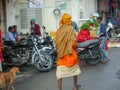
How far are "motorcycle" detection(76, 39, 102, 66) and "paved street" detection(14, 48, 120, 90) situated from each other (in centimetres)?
23

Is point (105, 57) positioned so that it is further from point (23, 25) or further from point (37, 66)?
point (23, 25)

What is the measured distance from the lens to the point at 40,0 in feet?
61.2

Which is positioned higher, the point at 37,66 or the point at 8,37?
the point at 8,37

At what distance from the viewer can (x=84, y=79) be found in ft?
32.9

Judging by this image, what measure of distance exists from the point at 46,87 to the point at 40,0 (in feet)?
33.0

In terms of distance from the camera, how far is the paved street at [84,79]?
9.13 m

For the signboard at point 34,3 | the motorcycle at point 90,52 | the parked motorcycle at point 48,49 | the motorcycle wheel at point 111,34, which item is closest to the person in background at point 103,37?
the motorcycle at point 90,52

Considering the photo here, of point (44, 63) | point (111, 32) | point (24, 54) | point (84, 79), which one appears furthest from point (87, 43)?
point (111, 32)

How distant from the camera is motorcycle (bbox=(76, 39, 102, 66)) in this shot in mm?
12414

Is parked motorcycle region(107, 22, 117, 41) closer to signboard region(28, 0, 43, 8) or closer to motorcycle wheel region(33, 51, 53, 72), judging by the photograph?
signboard region(28, 0, 43, 8)

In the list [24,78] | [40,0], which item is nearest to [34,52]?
[24,78]

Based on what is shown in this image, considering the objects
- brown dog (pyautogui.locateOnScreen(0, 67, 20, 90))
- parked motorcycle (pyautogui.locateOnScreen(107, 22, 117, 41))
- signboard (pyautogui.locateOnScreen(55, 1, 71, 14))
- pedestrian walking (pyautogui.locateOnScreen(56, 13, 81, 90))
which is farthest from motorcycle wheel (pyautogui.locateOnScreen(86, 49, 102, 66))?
parked motorcycle (pyautogui.locateOnScreen(107, 22, 117, 41))

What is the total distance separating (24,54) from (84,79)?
2.82 m

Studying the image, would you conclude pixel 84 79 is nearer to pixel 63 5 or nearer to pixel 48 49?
pixel 48 49
